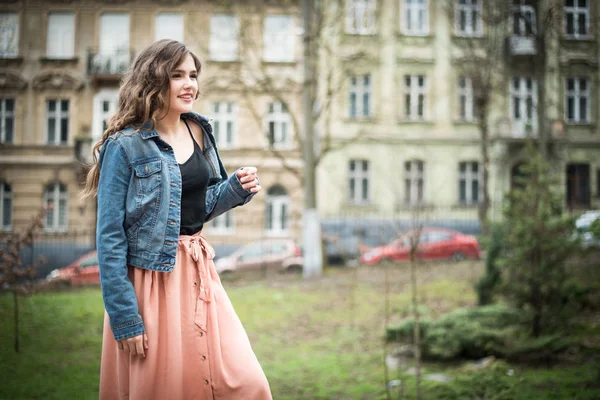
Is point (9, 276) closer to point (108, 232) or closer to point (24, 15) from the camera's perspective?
point (108, 232)

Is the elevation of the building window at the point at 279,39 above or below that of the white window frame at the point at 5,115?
above

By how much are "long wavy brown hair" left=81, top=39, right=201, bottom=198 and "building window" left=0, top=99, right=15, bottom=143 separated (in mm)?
22510

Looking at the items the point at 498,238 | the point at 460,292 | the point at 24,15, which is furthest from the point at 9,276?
the point at 24,15

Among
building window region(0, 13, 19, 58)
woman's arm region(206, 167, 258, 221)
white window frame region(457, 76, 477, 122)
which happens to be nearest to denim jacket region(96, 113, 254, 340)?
woman's arm region(206, 167, 258, 221)

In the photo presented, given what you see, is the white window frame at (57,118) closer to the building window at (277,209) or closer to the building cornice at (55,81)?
the building cornice at (55,81)

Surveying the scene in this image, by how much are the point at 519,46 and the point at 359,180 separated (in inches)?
381

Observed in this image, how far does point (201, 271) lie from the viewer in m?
2.53

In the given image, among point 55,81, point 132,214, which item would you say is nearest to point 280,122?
point 55,81

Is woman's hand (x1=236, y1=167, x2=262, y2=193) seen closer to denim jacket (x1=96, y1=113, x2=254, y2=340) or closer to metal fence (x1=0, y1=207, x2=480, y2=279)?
denim jacket (x1=96, y1=113, x2=254, y2=340)

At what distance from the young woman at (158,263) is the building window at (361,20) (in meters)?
21.9

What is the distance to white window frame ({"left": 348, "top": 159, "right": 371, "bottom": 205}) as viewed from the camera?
82.6 feet

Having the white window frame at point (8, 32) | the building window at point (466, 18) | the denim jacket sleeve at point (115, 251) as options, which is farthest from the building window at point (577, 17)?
the white window frame at point (8, 32)

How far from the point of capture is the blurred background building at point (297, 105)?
21578 mm

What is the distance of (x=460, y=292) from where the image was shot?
1207 centimetres
